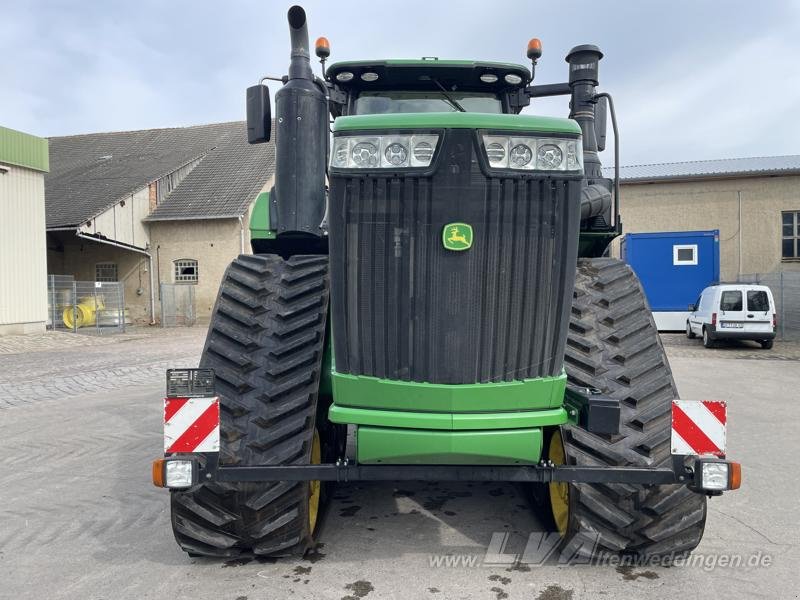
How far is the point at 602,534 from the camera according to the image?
9.94 ft

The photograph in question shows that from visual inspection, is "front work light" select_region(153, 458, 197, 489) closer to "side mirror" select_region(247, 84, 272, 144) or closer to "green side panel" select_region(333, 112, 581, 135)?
"green side panel" select_region(333, 112, 581, 135)

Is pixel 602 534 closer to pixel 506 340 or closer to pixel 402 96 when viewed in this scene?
pixel 506 340

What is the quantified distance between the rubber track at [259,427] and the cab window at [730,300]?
1445 centimetres

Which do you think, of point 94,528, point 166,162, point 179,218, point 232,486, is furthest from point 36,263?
point 232,486

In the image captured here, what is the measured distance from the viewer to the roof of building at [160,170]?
77.0 ft

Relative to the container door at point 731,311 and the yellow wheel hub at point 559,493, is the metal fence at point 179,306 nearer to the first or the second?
the container door at point 731,311

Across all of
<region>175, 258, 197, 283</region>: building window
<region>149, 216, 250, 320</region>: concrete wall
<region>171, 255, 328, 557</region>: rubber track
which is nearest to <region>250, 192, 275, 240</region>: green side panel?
<region>171, 255, 328, 557</region>: rubber track

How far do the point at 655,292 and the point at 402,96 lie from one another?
1680 cm

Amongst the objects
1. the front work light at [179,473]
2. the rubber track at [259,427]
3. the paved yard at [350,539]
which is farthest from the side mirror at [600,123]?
the front work light at [179,473]

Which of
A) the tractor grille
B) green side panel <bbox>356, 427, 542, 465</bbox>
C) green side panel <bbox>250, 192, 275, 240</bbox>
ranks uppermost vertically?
green side panel <bbox>250, 192, 275, 240</bbox>

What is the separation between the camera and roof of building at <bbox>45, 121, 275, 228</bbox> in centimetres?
2347

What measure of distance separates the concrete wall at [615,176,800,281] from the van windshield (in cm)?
965

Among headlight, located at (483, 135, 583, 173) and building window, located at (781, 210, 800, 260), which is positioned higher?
building window, located at (781, 210, 800, 260)

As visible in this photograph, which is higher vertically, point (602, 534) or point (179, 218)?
point (179, 218)
